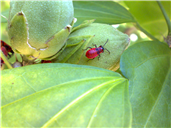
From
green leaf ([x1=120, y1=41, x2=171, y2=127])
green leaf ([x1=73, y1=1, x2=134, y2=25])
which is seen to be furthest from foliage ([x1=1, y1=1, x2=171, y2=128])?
green leaf ([x1=73, y1=1, x2=134, y2=25])

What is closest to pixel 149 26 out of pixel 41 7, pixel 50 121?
pixel 41 7

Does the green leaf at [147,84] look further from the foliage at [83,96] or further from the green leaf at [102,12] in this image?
the green leaf at [102,12]

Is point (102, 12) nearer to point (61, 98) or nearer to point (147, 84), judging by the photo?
point (147, 84)

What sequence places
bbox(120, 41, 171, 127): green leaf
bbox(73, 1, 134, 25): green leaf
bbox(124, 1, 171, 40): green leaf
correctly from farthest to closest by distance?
bbox(124, 1, 171, 40): green leaf < bbox(73, 1, 134, 25): green leaf < bbox(120, 41, 171, 127): green leaf

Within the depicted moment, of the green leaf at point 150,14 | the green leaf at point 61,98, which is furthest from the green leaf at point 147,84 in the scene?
the green leaf at point 150,14

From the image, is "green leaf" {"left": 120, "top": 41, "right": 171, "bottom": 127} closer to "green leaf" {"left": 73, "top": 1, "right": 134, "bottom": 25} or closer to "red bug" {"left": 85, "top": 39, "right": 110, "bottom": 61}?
"red bug" {"left": 85, "top": 39, "right": 110, "bottom": 61}

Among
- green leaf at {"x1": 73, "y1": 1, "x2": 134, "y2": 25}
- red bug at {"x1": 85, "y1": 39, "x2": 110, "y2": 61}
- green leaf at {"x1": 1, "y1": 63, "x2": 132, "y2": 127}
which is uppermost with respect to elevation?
green leaf at {"x1": 73, "y1": 1, "x2": 134, "y2": 25}

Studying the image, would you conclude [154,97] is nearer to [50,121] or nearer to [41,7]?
[50,121]
